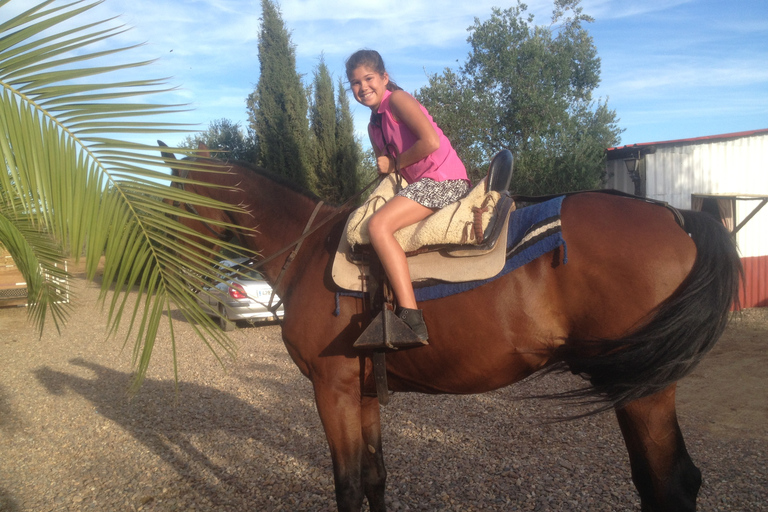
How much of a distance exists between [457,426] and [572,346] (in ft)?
9.59

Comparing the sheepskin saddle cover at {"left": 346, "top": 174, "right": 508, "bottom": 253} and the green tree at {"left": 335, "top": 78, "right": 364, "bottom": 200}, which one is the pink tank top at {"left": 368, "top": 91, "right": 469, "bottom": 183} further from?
the green tree at {"left": 335, "top": 78, "right": 364, "bottom": 200}

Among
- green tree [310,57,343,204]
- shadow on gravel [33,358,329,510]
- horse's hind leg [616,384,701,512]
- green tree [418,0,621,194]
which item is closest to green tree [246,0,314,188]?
green tree [310,57,343,204]

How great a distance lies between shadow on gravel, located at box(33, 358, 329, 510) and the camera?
4094 millimetres

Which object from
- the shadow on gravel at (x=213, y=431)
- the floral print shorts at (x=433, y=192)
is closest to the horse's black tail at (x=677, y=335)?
the floral print shorts at (x=433, y=192)

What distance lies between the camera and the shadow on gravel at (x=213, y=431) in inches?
161

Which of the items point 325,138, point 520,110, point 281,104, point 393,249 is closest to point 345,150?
point 325,138

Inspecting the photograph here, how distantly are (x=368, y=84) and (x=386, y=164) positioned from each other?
0.47 metres

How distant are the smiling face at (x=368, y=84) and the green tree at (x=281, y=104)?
39.1 feet

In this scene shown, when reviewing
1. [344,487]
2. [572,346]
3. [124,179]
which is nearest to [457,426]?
[344,487]

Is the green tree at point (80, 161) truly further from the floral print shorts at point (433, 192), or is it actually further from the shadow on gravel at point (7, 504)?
the shadow on gravel at point (7, 504)

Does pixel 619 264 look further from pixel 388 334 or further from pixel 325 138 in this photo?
pixel 325 138

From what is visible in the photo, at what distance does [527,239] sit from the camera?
2.34 meters

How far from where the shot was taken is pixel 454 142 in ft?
48.2

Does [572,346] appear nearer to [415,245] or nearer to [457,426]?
[415,245]
